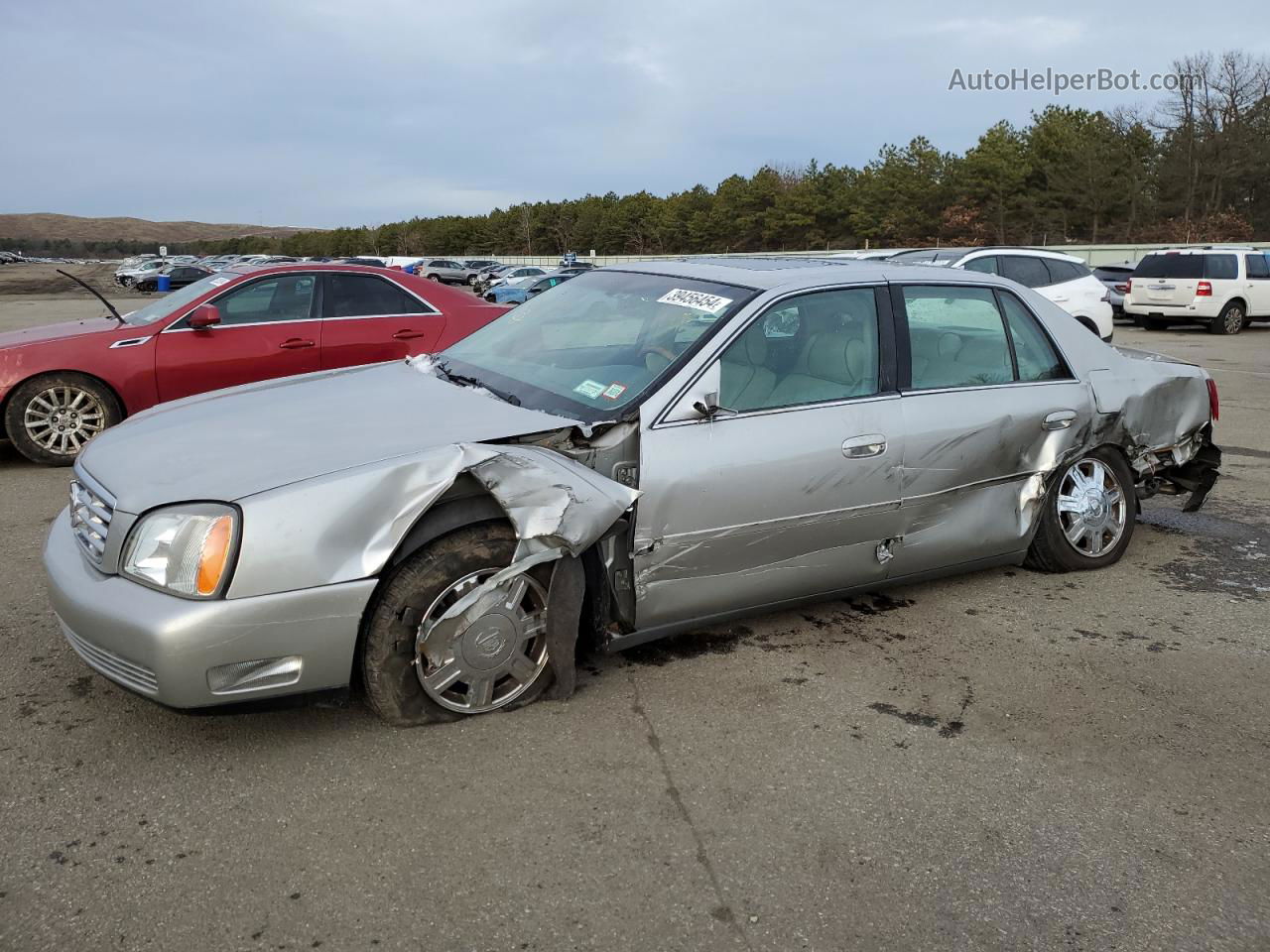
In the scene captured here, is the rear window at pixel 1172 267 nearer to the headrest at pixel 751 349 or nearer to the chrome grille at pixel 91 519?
the headrest at pixel 751 349

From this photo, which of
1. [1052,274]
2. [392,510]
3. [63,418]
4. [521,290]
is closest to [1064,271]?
[1052,274]

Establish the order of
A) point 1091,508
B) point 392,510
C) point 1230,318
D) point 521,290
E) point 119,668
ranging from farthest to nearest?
point 521,290 → point 1230,318 → point 1091,508 → point 392,510 → point 119,668

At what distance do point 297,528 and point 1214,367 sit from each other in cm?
1413

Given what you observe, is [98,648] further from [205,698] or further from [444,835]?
[444,835]

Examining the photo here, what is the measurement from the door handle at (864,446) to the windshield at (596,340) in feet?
2.22

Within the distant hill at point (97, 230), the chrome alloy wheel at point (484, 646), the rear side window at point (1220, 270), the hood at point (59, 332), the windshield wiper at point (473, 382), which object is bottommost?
the chrome alloy wheel at point (484, 646)

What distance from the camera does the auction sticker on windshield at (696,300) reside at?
153 inches

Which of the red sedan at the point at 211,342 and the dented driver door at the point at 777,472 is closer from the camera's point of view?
the dented driver door at the point at 777,472

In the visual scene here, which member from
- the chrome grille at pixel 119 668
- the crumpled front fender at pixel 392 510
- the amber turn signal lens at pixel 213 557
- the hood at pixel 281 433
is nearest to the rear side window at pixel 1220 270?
the hood at pixel 281 433

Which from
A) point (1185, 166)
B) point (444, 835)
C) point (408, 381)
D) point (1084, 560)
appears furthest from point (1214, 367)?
point (1185, 166)

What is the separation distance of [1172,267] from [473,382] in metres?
19.7

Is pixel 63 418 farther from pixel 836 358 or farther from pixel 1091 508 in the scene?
pixel 1091 508

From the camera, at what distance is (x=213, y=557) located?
2822 millimetres

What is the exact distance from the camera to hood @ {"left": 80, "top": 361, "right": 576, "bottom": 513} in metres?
3.02
